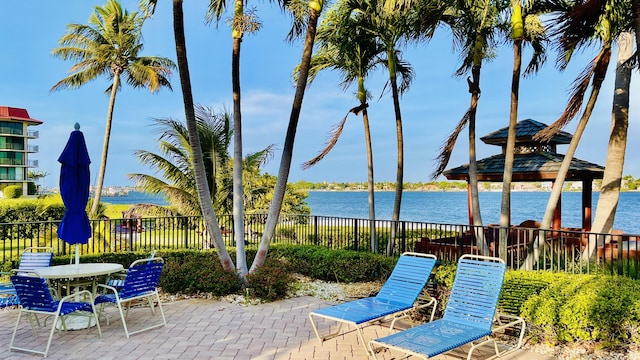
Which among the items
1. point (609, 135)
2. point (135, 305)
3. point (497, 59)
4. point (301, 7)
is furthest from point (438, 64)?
point (135, 305)

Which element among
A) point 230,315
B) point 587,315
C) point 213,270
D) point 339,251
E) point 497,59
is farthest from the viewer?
point 497,59

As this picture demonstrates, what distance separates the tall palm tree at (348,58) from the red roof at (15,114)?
63613 mm

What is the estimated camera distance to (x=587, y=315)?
4477 millimetres

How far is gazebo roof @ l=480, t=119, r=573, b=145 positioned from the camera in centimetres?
1098

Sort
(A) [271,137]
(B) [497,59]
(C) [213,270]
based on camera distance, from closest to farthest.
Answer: (C) [213,270] → (B) [497,59] → (A) [271,137]

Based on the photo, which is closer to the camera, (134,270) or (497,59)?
(134,270)

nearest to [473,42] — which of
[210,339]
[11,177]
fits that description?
[210,339]

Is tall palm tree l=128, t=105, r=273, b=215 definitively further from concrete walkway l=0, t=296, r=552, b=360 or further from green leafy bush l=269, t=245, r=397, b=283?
concrete walkway l=0, t=296, r=552, b=360

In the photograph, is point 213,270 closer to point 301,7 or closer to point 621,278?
point 301,7

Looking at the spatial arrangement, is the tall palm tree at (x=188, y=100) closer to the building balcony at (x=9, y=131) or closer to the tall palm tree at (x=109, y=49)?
→ the tall palm tree at (x=109, y=49)

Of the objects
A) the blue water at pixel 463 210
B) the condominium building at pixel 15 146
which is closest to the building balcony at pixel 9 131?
the condominium building at pixel 15 146

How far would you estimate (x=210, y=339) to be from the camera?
16.8 ft

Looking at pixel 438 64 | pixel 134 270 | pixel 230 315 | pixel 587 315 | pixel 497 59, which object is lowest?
pixel 230 315

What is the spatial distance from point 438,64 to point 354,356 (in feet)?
→ 47.8
